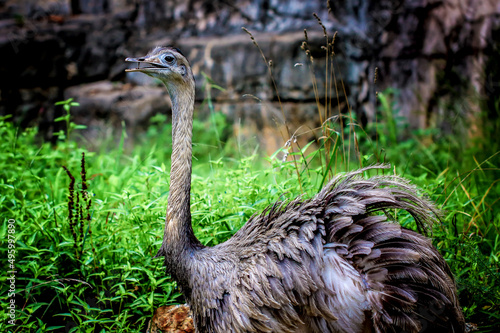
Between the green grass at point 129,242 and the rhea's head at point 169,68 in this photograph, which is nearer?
the rhea's head at point 169,68

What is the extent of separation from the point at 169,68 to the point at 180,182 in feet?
2.03

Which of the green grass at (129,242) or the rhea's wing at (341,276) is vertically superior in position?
the rhea's wing at (341,276)

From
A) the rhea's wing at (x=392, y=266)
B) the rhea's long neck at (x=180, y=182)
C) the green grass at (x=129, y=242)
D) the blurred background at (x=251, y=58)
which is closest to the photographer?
the rhea's wing at (x=392, y=266)

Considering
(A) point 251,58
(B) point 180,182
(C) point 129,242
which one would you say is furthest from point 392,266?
(A) point 251,58

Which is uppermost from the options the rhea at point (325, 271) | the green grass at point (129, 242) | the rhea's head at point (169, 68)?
the rhea's head at point (169, 68)

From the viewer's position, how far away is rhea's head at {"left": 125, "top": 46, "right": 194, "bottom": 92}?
259cm

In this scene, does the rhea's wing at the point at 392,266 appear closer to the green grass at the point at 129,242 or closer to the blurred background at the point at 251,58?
the green grass at the point at 129,242

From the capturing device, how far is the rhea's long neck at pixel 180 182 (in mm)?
2568

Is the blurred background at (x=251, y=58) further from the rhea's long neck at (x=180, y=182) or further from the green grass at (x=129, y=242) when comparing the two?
the rhea's long neck at (x=180, y=182)

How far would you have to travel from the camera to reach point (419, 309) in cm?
224

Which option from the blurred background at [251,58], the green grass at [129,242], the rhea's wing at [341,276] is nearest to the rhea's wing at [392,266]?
the rhea's wing at [341,276]

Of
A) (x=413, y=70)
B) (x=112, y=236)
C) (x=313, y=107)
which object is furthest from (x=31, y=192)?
(x=413, y=70)

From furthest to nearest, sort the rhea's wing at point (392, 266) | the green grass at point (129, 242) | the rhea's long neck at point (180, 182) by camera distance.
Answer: the green grass at point (129, 242) → the rhea's long neck at point (180, 182) → the rhea's wing at point (392, 266)

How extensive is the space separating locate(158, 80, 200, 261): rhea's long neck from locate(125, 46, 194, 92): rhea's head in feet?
0.12
